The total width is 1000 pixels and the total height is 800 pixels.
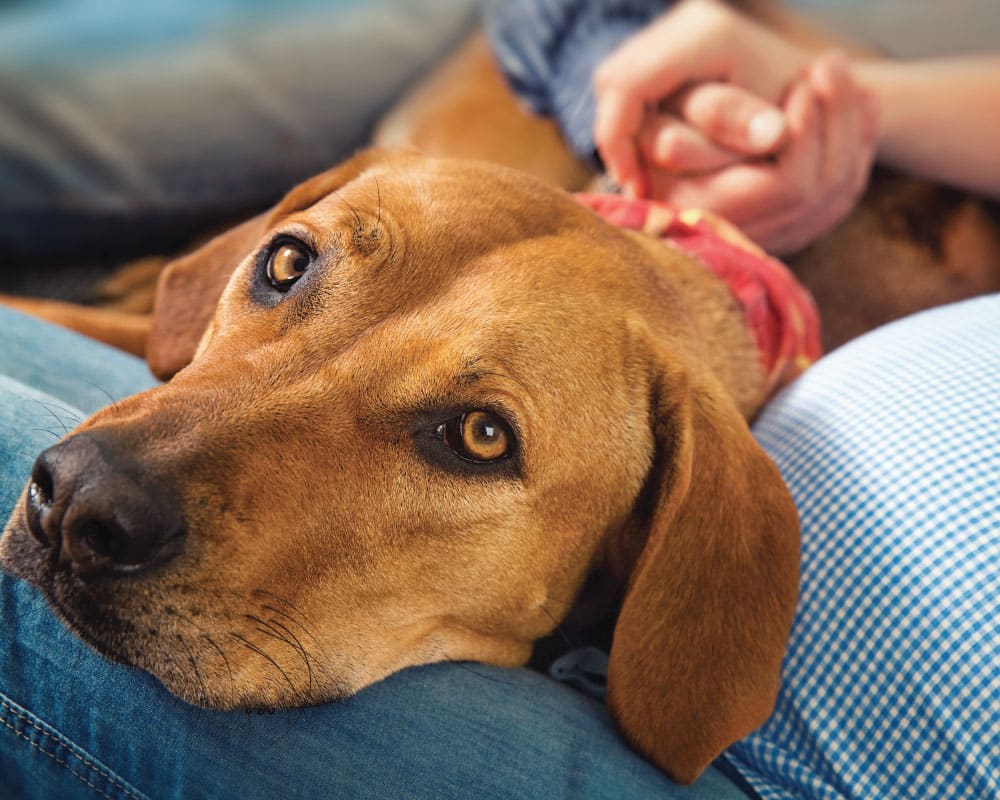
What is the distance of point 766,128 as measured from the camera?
9.11ft

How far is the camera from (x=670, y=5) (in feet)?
12.1

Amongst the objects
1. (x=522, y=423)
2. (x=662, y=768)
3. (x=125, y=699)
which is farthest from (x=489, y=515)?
(x=125, y=699)

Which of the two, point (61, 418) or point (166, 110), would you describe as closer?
Answer: point (61, 418)

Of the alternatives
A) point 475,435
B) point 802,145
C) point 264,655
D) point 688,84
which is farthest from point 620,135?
point 264,655

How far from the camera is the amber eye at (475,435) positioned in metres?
1.77

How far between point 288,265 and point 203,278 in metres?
0.66

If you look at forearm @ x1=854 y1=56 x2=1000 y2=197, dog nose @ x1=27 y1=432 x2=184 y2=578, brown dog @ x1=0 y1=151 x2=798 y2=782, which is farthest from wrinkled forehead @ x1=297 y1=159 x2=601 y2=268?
forearm @ x1=854 y1=56 x2=1000 y2=197

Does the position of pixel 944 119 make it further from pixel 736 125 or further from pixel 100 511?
pixel 100 511

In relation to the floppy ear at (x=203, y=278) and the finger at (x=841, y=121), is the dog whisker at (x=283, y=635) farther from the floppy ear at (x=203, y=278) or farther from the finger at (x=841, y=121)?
the finger at (x=841, y=121)

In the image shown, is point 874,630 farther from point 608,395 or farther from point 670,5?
point 670,5

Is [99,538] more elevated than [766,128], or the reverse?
[99,538]

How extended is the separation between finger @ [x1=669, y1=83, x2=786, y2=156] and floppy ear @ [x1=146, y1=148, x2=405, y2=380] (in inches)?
44.9

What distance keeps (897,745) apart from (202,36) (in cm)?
384

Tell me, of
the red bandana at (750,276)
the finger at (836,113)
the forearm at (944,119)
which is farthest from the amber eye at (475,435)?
the forearm at (944,119)
